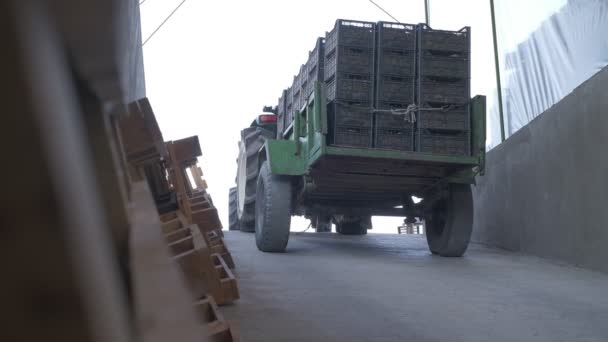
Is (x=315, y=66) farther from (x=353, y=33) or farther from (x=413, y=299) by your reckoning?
(x=413, y=299)

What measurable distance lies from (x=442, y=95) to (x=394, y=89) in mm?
460

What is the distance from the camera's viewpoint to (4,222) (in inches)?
24.4

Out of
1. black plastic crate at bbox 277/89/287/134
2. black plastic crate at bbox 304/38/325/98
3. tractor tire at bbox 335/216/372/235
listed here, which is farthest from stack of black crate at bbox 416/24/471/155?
tractor tire at bbox 335/216/372/235

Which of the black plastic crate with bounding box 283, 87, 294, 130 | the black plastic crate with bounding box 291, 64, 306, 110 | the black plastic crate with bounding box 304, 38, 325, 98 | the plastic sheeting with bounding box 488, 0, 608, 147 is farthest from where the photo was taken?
the black plastic crate with bounding box 283, 87, 294, 130

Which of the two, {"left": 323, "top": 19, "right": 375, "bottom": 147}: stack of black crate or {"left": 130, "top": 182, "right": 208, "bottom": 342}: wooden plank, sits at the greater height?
{"left": 323, "top": 19, "right": 375, "bottom": 147}: stack of black crate

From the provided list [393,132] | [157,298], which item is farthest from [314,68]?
[157,298]

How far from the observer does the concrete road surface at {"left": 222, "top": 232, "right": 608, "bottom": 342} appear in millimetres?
2922

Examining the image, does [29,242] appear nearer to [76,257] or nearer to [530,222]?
[76,257]

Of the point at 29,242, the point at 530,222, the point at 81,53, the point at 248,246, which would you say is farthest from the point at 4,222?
the point at 530,222

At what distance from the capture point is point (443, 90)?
564 centimetres

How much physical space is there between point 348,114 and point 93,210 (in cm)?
485

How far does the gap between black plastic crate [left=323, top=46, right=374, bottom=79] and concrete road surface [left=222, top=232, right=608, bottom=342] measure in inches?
69.8

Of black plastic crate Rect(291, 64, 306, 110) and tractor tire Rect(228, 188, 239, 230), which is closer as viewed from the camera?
black plastic crate Rect(291, 64, 306, 110)

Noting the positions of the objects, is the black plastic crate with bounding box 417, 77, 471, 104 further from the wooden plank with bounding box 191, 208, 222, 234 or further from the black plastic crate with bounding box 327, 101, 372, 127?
the wooden plank with bounding box 191, 208, 222, 234
